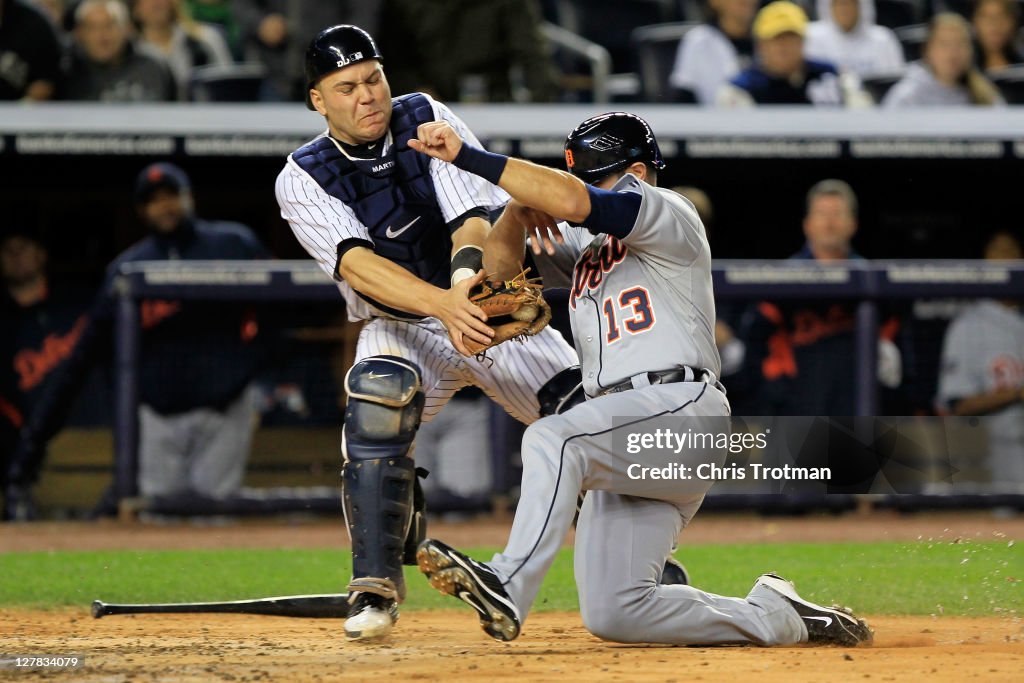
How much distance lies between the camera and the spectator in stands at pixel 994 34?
28.6ft

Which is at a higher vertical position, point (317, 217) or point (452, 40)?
point (452, 40)

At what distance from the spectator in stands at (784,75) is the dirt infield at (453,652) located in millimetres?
4050

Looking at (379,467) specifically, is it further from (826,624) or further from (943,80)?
(943,80)

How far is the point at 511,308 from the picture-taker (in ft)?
12.2

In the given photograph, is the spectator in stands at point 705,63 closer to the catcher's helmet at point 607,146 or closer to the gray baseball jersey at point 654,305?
the catcher's helmet at point 607,146

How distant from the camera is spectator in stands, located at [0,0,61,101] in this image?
7668mm

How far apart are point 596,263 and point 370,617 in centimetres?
107

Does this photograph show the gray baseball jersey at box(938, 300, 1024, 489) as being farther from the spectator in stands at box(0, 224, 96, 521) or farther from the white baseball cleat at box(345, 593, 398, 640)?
the spectator in stands at box(0, 224, 96, 521)

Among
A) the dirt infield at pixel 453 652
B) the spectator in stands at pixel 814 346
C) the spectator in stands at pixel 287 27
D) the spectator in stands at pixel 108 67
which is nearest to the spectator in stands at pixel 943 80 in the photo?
the spectator in stands at pixel 814 346

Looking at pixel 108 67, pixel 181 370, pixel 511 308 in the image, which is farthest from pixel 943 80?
pixel 511 308

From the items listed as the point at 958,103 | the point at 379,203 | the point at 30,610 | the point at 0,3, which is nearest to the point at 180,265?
the point at 0,3

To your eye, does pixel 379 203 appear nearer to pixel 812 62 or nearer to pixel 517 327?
pixel 517 327

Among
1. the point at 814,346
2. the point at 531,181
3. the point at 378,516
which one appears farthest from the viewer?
the point at 814,346

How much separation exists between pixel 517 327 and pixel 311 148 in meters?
0.89
